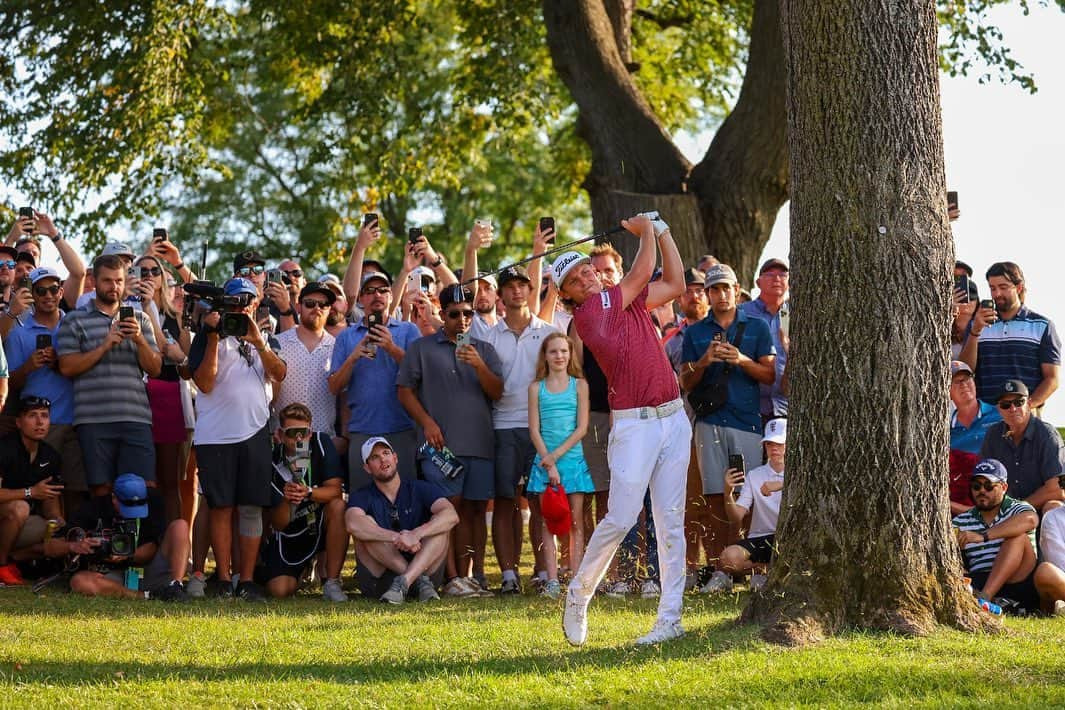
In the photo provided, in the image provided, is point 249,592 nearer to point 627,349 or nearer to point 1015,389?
point 627,349

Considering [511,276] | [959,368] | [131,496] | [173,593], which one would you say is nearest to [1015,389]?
[959,368]

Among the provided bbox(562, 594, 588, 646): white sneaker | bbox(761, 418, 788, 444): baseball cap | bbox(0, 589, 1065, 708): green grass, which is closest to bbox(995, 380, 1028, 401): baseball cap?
bbox(761, 418, 788, 444): baseball cap

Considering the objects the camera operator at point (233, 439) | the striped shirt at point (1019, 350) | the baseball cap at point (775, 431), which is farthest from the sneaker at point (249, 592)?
the striped shirt at point (1019, 350)

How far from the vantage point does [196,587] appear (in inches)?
412

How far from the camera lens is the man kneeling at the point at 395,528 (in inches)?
407

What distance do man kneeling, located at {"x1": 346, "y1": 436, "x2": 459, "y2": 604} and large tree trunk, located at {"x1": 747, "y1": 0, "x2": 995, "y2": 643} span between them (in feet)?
10.8

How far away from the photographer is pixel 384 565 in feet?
34.3

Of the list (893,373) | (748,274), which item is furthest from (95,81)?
(893,373)

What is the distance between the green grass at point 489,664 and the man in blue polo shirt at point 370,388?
6.99 feet

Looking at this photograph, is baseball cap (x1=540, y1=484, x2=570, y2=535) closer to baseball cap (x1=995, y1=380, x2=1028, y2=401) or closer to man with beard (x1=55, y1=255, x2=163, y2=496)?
man with beard (x1=55, y1=255, x2=163, y2=496)

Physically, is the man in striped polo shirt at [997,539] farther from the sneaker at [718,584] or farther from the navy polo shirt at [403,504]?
the navy polo shirt at [403,504]

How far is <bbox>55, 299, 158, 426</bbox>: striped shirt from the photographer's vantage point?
10.8m

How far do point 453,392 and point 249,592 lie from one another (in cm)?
205

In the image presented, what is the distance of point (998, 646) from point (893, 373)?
144 centimetres
